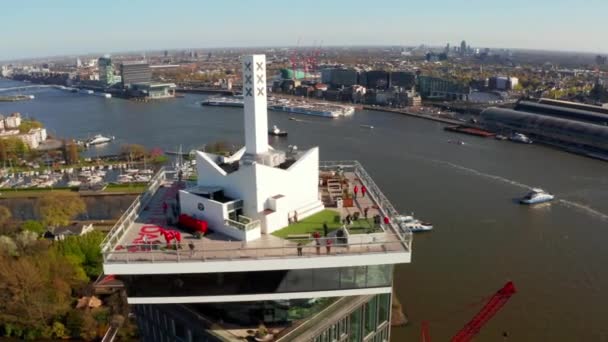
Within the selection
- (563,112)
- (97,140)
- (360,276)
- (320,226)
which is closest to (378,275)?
(360,276)

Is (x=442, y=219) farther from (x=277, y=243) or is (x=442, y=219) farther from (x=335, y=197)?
(x=277, y=243)

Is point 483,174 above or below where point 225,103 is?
below

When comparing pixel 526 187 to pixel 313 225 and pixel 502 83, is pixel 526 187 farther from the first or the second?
pixel 502 83

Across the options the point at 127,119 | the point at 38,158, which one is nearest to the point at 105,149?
the point at 38,158

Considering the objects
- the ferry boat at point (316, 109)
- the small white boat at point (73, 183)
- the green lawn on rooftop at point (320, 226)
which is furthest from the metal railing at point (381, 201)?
the ferry boat at point (316, 109)

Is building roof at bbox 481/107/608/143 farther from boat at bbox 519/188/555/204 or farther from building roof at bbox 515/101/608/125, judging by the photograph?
boat at bbox 519/188/555/204
